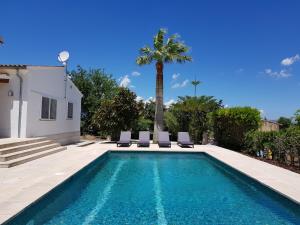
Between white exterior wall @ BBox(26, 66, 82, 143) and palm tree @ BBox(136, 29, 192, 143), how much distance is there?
21.6ft

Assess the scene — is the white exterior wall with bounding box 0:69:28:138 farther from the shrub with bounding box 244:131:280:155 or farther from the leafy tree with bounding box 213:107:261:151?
the leafy tree with bounding box 213:107:261:151

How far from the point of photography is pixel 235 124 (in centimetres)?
1950

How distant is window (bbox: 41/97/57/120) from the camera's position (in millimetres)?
15821

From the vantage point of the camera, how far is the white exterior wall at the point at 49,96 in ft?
46.7

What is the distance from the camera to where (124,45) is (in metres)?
24.9

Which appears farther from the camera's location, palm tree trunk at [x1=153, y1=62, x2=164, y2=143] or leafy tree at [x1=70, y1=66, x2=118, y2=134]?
leafy tree at [x1=70, y1=66, x2=118, y2=134]

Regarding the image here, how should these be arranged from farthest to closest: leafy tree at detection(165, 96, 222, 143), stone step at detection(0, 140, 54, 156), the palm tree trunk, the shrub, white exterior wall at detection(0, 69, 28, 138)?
1. leafy tree at detection(165, 96, 222, 143)
2. the palm tree trunk
3. the shrub
4. white exterior wall at detection(0, 69, 28, 138)
5. stone step at detection(0, 140, 54, 156)

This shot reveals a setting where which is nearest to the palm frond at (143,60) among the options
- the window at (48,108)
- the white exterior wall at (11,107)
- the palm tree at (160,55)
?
the palm tree at (160,55)

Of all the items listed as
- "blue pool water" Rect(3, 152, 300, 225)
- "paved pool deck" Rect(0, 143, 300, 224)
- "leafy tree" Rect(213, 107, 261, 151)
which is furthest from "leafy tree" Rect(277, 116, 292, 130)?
"blue pool water" Rect(3, 152, 300, 225)

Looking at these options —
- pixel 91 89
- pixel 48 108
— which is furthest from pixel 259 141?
pixel 91 89

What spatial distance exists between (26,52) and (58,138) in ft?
42.3

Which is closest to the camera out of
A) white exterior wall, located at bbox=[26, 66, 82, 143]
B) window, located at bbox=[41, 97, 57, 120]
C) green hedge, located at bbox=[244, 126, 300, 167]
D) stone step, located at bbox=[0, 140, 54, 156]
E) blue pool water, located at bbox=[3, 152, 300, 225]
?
blue pool water, located at bbox=[3, 152, 300, 225]

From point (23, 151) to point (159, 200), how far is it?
725 cm

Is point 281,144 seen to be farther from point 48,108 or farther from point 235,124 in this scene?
point 48,108
